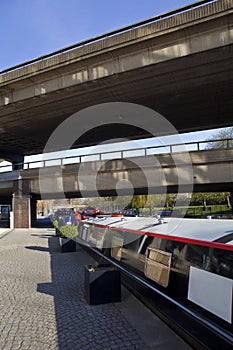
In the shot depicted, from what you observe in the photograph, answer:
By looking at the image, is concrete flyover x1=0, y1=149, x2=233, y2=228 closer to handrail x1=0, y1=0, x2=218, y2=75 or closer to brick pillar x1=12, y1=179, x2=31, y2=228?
brick pillar x1=12, y1=179, x2=31, y2=228

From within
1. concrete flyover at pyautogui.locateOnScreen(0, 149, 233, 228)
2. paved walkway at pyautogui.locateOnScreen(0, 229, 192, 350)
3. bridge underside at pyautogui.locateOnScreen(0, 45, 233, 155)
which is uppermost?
bridge underside at pyautogui.locateOnScreen(0, 45, 233, 155)

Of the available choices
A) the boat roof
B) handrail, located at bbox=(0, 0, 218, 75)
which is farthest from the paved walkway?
handrail, located at bbox=(0, 0, 218, 75)

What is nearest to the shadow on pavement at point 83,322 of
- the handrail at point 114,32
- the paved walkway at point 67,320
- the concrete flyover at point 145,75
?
the paved walkway at point 67,320

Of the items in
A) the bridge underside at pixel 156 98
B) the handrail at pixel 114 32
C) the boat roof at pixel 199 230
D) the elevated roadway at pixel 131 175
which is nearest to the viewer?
the boat roof at pixel 199 230

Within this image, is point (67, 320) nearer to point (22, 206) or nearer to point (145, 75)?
point (145, 75)

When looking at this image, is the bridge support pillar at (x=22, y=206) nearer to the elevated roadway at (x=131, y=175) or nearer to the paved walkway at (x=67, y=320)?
the elevated roadway at (x=131, y=175)

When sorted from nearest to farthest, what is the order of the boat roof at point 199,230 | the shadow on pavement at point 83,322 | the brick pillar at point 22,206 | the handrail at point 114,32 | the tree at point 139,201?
the boat roof at point 199,230 < the shadow on pavement at point 83,322 < the handrail at point 114,32 < the brick pillar at point 22,206 < the tree at point 139,201

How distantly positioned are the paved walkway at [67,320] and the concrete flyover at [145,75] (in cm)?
1220

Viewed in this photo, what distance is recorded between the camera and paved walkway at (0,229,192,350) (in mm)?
3941

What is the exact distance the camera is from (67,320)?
4.78 meters

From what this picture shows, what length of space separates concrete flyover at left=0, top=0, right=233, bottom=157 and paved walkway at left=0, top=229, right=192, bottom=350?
12.2 metres

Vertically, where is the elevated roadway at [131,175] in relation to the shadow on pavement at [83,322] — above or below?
above

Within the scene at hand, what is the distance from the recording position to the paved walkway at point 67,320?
3.94 metres

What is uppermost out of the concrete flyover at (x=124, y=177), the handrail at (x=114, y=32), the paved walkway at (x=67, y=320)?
the handrail at (x=114, y=32)
